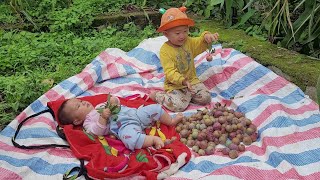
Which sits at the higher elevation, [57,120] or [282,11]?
[282,11]

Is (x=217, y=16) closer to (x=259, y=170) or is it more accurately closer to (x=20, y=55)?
(x=20, y=55)

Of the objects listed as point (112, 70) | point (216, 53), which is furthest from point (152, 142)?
point (216, 53)

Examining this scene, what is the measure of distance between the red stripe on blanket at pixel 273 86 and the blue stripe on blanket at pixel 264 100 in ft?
0.35

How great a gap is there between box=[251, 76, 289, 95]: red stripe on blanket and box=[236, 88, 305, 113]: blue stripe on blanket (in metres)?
0.11

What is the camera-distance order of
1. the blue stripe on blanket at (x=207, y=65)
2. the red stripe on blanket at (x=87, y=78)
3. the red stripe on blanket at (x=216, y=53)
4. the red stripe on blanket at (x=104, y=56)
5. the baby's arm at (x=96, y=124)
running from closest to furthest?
the baby's arm at (x=96, y=124) → the red stripe on blanket at (x=87, y=78) → the blue stripe on blanket at (x=207, y=65) → the red stripe on blanket at (x=216, y=53) → the red stripe on blanket at (x=104, y=56)

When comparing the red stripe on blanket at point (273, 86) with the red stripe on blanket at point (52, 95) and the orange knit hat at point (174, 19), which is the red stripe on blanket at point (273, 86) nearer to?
the orange knit hat at point (174, 19)

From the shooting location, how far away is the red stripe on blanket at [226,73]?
378 cm

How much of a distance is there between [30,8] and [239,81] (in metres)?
2.74

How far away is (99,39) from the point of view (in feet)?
15.3

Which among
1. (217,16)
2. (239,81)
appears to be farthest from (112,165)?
(217,16)

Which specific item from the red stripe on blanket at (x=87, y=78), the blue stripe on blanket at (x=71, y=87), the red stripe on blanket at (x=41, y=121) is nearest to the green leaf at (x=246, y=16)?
the red stripe on blanket at (x=87, y=78)

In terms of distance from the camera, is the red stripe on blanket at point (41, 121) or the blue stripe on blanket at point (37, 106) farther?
the blue stripe on blanket at point (37, 106)

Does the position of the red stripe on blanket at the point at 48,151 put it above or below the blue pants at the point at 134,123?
below

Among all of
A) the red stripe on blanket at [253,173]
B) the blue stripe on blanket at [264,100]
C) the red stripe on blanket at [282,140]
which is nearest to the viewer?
the red stripe on blanket at [253,173]
